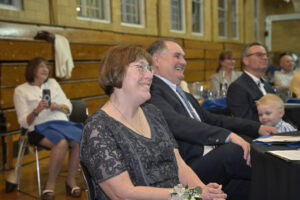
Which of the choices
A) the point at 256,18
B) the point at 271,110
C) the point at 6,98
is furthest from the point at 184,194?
the point at 256,18

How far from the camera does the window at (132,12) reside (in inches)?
300

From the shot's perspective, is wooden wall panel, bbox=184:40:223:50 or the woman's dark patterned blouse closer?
Result: the woman's dark patterned blouse

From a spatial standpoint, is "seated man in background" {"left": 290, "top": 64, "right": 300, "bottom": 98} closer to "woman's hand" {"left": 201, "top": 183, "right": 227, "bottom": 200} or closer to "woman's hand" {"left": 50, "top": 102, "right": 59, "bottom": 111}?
"woman's hand" {"left": 50, "top": 102, "right": 59, "bottom": 111}

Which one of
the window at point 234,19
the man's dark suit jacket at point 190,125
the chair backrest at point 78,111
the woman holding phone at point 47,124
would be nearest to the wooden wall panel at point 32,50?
the woman holding phone at point 47,124

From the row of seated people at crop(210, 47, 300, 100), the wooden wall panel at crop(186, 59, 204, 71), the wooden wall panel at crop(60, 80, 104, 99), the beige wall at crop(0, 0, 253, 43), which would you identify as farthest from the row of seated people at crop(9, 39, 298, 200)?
the wooden wall panel at crop(186, 59, 204, 71)

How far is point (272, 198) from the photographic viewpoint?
1.75 m

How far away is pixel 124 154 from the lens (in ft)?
5.07

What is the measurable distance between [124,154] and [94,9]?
5.61 meters

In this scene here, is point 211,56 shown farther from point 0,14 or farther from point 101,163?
point 101,163

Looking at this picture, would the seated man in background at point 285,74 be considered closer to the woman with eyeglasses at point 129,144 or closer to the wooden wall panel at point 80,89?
the wooden wall panel at point 80,89

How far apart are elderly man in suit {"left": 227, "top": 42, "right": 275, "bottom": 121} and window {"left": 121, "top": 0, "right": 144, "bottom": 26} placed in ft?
13.9

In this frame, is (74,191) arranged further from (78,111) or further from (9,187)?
(78,111)

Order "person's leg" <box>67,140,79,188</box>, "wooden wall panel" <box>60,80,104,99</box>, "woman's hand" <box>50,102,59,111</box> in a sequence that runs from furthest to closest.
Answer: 1. "wooden wall panel" <box>60,80,104,99</box>
2. "woman's hand" <box>50,102,59,111</box>
3. "person's leg" <box>67,140,79,188</box>

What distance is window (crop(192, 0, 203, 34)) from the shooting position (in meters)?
10.9
